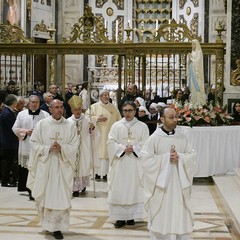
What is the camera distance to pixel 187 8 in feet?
82.5

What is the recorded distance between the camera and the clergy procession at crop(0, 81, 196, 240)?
758cm

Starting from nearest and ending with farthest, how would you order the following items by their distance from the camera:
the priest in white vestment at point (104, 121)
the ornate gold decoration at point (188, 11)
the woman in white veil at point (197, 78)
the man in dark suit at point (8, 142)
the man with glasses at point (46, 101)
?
the man in dark suit at point (8, 142), the man with glasses at point (46, 101), the priest in white vestment at point (104, 121), the woman in white veil at point (197, 78), the ornate gold decoration at point (188, 11)

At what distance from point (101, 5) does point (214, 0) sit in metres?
4.61

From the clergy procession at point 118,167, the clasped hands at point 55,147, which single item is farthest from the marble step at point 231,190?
the clasped hands at point 55,147

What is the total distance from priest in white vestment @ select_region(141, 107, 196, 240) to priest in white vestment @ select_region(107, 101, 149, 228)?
1.78 meters

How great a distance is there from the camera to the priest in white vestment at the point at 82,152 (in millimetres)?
11805

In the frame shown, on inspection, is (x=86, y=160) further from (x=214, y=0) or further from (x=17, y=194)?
(x=214, y=0)

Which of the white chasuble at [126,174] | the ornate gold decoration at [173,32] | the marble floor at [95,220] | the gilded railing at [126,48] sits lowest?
the marble floor at [95,220]

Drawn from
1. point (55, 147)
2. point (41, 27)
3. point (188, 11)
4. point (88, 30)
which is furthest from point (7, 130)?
point (188, 11)

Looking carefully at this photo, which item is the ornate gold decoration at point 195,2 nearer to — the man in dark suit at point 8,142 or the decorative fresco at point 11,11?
the decorative fresco at point 11,11

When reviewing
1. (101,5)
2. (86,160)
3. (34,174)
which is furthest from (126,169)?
(101,5)

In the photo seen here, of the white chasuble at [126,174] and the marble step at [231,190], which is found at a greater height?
the white chasuble at [126,174]

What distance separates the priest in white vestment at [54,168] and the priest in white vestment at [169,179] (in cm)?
148

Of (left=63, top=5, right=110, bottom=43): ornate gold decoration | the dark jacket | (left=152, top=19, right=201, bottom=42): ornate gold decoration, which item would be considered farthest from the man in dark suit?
(left=152, top=19, right=201, bottom=42): ornate gold decoration
